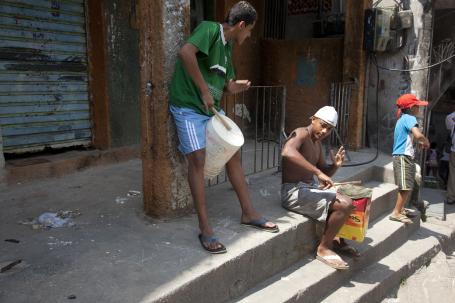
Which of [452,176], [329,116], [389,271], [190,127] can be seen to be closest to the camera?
[190,127]

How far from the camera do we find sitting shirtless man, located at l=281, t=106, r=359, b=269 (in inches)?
143

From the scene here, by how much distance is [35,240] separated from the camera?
319cm

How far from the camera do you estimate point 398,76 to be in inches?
267

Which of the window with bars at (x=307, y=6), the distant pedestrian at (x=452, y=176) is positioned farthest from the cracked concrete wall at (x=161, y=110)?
the window with bars at (x=307, y=6)

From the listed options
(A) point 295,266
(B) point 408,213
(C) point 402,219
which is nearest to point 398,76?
(B) point 408,213

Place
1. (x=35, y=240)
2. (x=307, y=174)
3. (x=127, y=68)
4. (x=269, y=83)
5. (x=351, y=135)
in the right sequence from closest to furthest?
(x=35, y=240) < (x=307, y=174) < (x=127, y=68) < (x=351, y=135) < (x=269, y=83)

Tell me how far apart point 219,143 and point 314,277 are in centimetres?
134

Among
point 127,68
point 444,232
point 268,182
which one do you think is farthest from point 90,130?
point 444,232

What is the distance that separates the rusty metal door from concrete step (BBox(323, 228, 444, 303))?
377 centimetres

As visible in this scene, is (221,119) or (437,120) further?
(437,120)

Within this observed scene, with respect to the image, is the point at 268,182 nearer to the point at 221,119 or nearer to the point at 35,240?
the point at 221,119

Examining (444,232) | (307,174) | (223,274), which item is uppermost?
(307,174)

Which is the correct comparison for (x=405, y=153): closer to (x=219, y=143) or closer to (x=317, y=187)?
(x=317, y=187)

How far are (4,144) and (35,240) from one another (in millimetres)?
2149
